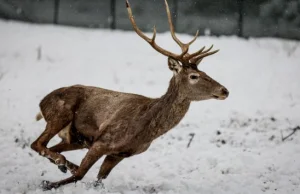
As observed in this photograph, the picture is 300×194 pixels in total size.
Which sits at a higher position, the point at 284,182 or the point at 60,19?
the point at 60,19

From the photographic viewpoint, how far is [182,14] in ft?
54.1

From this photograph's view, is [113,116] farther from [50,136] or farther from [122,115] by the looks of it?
[50,136]

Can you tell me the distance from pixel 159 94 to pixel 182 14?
5.30m

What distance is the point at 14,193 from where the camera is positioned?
582 cm

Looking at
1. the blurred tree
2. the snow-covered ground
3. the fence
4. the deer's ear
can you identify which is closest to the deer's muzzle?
the deer's ear

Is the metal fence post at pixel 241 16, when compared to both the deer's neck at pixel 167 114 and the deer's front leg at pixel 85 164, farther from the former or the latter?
the deer's front leg at pixel 85 164

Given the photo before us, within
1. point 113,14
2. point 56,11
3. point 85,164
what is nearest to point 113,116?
point 85,164

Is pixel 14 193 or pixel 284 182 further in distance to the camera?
pixel 284 182

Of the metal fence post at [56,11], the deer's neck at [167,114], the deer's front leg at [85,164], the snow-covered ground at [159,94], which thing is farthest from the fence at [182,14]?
the deer's front leg at [85,164]

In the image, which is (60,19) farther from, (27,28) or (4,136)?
(4,136)

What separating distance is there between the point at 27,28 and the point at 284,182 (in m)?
12.1

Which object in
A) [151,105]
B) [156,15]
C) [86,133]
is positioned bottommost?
[86,133]

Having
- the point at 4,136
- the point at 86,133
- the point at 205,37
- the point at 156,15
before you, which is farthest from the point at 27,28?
the point at 86,133

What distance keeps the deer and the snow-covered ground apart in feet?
1.50
